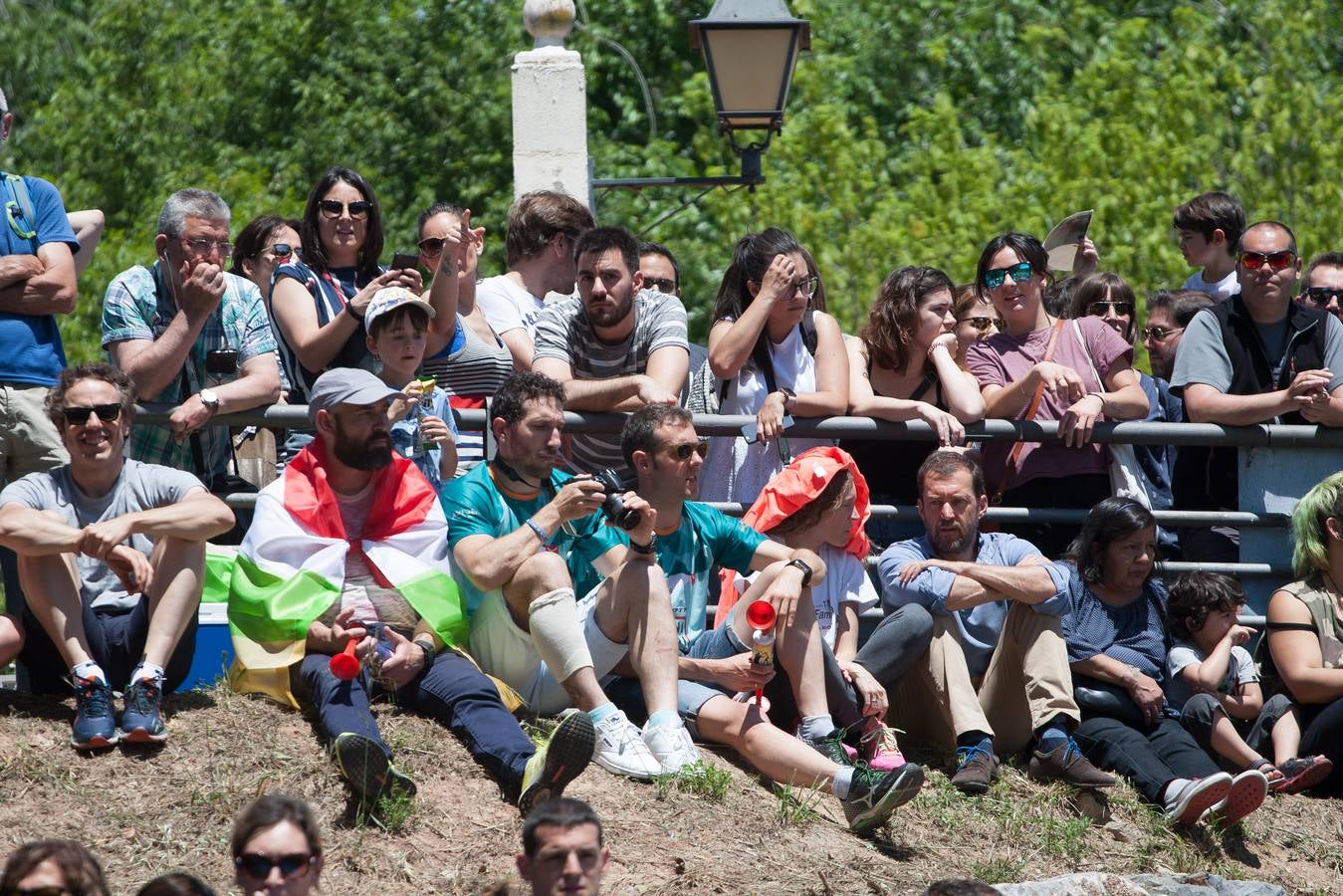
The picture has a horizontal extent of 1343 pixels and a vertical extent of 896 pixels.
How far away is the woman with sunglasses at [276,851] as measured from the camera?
4.64 metres

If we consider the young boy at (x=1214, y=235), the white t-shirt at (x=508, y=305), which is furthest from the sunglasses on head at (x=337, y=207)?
the young boy at (x=1214, y=235)

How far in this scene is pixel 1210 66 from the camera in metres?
19.9

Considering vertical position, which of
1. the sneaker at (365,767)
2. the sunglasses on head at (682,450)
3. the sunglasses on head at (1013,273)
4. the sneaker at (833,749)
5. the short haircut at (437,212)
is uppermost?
the short haircut at (437,212)

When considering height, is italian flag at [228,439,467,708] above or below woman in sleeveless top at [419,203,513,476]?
below

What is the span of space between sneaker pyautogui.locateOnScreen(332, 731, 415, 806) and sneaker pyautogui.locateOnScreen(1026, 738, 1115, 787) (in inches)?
101

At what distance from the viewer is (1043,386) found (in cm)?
762

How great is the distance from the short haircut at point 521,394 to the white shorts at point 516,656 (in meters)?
0.65

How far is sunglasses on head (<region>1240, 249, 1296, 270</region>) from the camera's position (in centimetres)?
778

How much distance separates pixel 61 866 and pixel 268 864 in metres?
0.50

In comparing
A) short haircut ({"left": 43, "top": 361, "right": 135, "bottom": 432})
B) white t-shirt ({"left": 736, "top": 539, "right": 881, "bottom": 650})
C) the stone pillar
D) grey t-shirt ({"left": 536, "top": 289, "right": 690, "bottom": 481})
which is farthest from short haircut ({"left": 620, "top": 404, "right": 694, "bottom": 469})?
the stone pillar

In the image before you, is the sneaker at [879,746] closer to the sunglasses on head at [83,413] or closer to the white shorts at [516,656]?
the white shorts at [516,656]

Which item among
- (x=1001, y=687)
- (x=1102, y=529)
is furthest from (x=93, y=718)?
(x=1102, y=529)

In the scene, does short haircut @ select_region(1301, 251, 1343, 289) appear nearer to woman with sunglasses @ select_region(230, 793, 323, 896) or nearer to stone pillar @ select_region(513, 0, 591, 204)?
stone pillar @ select_region(513, 0, 591, 204)

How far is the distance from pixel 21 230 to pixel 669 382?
2516 mm
